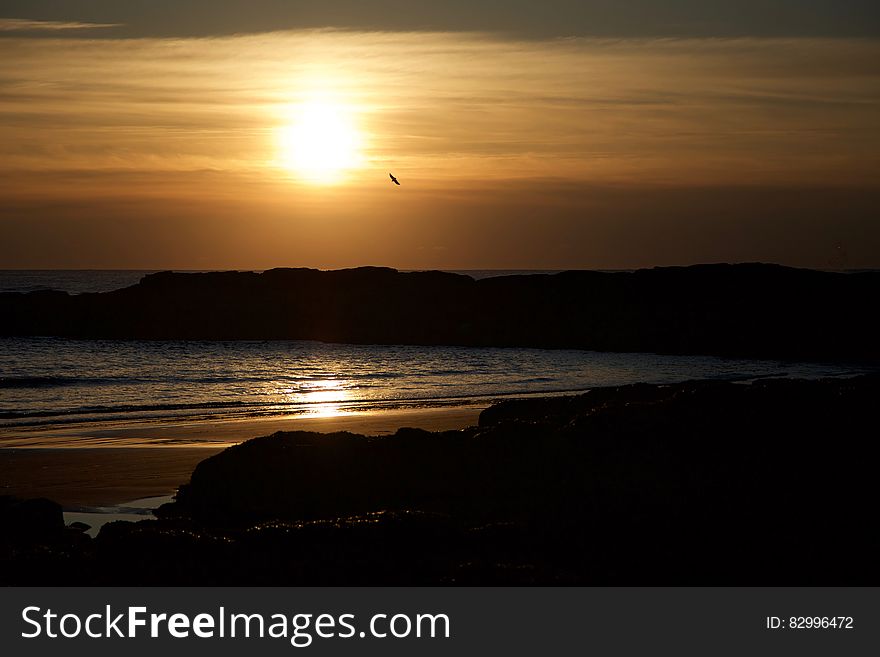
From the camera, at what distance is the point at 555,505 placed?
10633mm

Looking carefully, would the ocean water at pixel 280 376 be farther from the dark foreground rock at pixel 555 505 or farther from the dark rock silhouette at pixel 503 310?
the dark foreground rock at pixel 555 505

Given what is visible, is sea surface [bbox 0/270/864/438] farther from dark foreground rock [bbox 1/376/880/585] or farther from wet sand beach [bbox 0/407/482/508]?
dark foreground rock [bbox 1/376/880/585]

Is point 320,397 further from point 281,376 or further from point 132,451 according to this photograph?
point 132,451

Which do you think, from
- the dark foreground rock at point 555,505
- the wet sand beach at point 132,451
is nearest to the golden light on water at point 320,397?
the wet sand beach at point 132,451

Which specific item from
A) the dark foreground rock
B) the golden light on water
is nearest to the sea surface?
the golden light on water

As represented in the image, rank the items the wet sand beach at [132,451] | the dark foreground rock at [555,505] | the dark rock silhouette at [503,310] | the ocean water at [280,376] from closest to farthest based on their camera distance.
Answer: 1. the dark foreground rock at [555,505]
2. the wet sand beach at [132,451]
3. the ocean water at [280,376]
4. the dark rock silhouette at [503,310]

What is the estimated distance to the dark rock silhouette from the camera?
59031 millimetres

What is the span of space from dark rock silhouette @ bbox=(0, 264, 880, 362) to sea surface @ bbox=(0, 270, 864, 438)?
239 inches

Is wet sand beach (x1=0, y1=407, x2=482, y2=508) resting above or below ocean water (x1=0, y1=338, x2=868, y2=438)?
below

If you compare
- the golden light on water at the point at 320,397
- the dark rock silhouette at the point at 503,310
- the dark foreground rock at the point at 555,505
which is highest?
the dark rock silhouette at the point at 503,310

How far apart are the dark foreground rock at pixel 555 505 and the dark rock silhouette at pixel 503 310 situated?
43262 mm

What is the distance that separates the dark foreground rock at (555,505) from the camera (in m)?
8.12

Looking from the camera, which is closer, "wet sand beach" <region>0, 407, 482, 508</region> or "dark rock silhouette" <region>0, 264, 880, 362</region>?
"wet sand beach" <region>0, 407, 482, 508</region>

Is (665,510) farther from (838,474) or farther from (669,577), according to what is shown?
(838,474)
